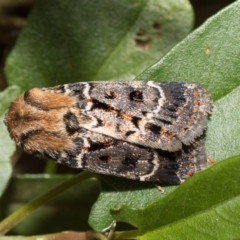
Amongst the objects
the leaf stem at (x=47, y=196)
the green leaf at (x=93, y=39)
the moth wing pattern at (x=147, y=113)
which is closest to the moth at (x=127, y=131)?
the moth wing pattern at (x=147, y=113)

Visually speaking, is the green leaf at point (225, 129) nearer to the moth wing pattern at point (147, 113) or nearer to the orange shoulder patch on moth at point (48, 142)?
the moth wing pattern at point (147, 113)

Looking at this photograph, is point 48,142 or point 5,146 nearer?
point 48,142

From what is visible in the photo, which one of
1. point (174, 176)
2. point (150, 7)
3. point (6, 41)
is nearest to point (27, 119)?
point (174, 176)

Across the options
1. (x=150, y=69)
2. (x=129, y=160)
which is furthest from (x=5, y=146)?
(x=150, y=69)

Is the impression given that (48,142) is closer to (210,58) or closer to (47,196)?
(47,196)

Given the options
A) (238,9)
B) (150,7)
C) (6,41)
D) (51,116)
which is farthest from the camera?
(6,41)

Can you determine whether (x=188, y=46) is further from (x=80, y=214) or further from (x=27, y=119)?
(x=80, y=214)
